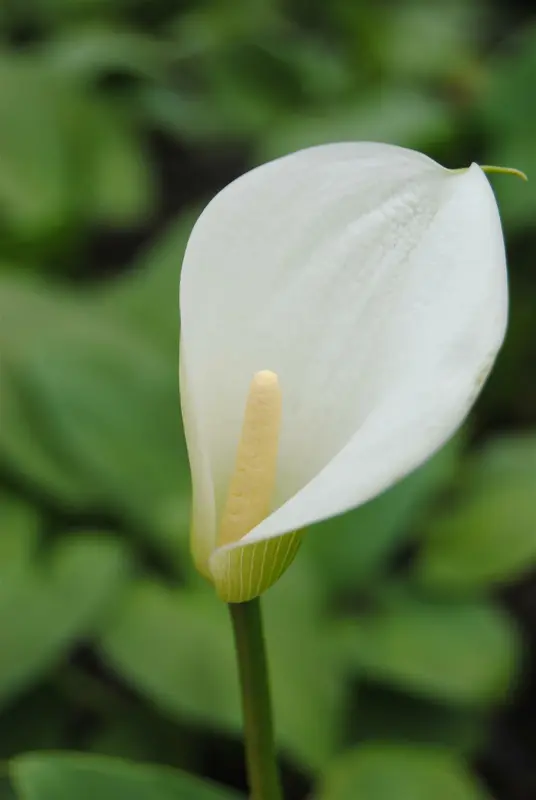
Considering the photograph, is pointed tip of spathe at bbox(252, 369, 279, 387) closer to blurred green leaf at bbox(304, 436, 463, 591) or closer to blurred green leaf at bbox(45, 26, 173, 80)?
blurred green leaf at bbox(304, 436, 463, 591)

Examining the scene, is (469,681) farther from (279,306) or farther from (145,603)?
(279,306)

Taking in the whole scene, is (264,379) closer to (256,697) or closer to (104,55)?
(256,697)

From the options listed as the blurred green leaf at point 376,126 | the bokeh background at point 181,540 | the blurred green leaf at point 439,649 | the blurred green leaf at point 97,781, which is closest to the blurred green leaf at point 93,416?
the bokeh background at point 181,540

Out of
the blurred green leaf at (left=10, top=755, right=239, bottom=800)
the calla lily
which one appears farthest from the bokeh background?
the calla lily

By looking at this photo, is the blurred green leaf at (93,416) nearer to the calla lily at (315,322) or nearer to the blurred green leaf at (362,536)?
the blurred green leaf at (362,536)

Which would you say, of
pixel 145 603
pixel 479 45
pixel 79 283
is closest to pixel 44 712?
pixel 145 603

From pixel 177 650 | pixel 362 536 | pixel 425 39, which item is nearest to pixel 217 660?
pixel 177 650
